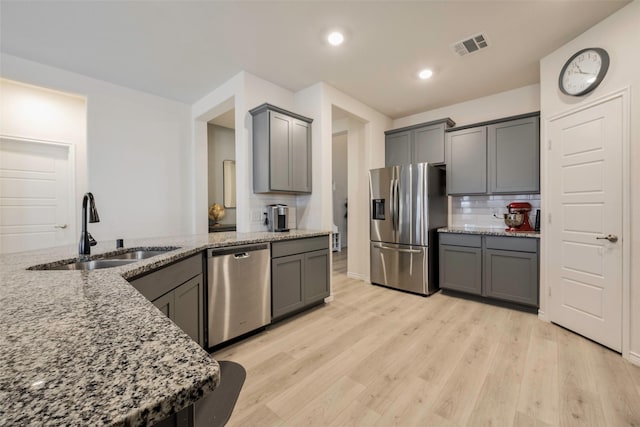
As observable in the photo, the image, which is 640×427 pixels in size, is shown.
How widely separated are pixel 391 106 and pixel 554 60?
6.25 feet

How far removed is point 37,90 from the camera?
321 cm

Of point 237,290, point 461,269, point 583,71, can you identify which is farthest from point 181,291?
point 583,71

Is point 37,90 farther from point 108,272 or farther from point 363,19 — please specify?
point 363,19

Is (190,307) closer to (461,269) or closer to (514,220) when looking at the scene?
(461,269)

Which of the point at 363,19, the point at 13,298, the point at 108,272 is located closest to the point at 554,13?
the point at 363,19

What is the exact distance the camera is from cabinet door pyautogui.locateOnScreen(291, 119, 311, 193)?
319 cm

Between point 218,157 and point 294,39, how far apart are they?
3.00 metres

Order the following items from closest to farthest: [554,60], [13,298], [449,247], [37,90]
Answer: [13,298], [554,60], [37,90], [449,247]

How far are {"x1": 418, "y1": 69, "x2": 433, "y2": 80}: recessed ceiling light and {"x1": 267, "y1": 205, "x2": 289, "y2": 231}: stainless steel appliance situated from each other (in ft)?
7.32

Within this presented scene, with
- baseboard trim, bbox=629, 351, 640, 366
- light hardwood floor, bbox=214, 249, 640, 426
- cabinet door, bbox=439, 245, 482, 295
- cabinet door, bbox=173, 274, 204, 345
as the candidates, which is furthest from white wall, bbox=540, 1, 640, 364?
cabinet door, bbox=173, 274, 204, 345

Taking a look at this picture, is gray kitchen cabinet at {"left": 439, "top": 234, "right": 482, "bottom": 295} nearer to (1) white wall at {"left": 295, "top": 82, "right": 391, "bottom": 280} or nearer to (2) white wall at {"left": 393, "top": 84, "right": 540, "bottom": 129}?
(1) white wall at {"left": 295, "top": 82, "right": 391, "bottom": 280}

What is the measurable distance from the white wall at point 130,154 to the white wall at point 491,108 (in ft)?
12.6

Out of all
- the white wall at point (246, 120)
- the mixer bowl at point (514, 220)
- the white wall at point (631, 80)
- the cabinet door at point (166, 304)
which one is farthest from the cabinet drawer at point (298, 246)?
the white wall at point (631, 80)

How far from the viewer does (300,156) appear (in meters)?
3.28
